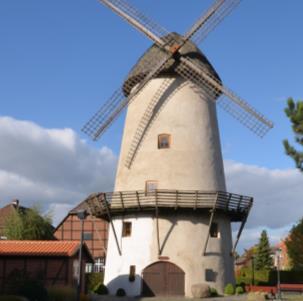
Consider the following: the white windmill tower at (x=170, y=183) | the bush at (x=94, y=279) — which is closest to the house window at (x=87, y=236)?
the bush at (x=94, y=279)

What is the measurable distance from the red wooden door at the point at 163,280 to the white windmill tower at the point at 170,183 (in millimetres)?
46

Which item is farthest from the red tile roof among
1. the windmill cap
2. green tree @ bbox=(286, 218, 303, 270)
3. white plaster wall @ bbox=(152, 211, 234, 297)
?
green tree @ bbox=(286, 218, 303, 270)

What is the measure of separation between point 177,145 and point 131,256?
5.97 m

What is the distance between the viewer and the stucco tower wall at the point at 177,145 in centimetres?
2642

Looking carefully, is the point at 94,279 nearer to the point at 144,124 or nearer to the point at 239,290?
the point at 239,290

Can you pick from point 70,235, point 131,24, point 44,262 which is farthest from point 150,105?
point 70,235

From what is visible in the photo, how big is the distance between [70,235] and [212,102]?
18941 millimetres

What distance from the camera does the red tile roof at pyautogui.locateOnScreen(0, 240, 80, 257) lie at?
24.0 meters

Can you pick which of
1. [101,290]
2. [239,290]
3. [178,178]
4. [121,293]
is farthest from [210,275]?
[101,290]

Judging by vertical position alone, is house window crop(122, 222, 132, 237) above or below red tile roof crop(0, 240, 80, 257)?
above

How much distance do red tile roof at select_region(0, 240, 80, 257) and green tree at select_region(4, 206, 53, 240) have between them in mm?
12719

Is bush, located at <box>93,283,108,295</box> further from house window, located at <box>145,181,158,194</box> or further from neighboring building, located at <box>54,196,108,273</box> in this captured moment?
neighboring building, located at <box>54,196,108,273</box>

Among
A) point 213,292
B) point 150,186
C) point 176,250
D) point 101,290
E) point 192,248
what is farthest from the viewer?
point 150,186

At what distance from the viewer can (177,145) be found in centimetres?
2691
